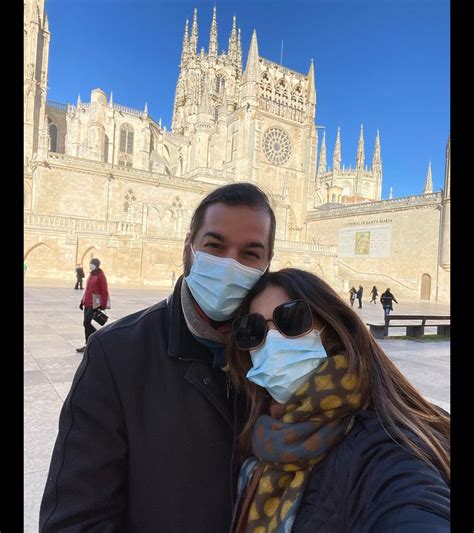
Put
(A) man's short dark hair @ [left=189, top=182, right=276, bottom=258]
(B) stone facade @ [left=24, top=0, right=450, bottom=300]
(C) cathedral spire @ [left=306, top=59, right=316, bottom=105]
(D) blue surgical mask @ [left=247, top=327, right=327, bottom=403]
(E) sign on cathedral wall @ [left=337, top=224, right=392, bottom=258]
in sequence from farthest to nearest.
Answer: (C) cathedral spire @ [left=306, top=59, right=316, bottom=105]
(E) sign on cathedral wall @ [left=337, top=224, right=392, bottom=258]
(B) stone facade @ [left=24, top=0, right=450, bottom=300]
(A) man's short dark hair @ [left=189, top=182, right=276, bottom=258]
(D) blue surgical mask @ [left=247, top=327, right=327, bottom=403]

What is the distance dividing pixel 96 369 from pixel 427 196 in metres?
30.0

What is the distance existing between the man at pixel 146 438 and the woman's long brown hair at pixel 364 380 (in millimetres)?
72

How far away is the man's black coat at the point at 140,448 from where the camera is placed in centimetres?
110

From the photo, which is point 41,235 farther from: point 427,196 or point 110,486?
point 427,196

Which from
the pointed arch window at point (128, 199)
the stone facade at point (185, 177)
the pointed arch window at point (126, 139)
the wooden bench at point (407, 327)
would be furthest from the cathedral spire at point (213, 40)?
the wooden bench at point (407, 327)

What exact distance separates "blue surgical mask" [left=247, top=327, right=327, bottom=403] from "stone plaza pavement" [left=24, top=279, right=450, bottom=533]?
1.78 m

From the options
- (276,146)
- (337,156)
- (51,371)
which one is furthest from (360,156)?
(51,371)

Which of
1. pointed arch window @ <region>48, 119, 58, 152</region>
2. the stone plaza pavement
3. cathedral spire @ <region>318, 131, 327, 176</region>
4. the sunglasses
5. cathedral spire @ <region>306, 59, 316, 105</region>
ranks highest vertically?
cathedral spire @ <region>306, 59, 316, 105</region>

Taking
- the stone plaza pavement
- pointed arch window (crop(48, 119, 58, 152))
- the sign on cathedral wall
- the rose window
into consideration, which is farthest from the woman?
the rose window

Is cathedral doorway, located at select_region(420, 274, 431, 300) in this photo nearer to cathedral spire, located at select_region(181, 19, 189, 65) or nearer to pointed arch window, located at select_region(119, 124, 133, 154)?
pointed arch window, located at select_region(119, 124, 133, 154)

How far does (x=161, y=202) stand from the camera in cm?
3030

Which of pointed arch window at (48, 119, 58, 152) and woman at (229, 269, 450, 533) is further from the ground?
pointed arch window at (48, 119, 58, 152)

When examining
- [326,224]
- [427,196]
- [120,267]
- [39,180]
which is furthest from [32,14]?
[427,196]

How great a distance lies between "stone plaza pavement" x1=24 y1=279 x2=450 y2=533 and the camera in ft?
8.61
